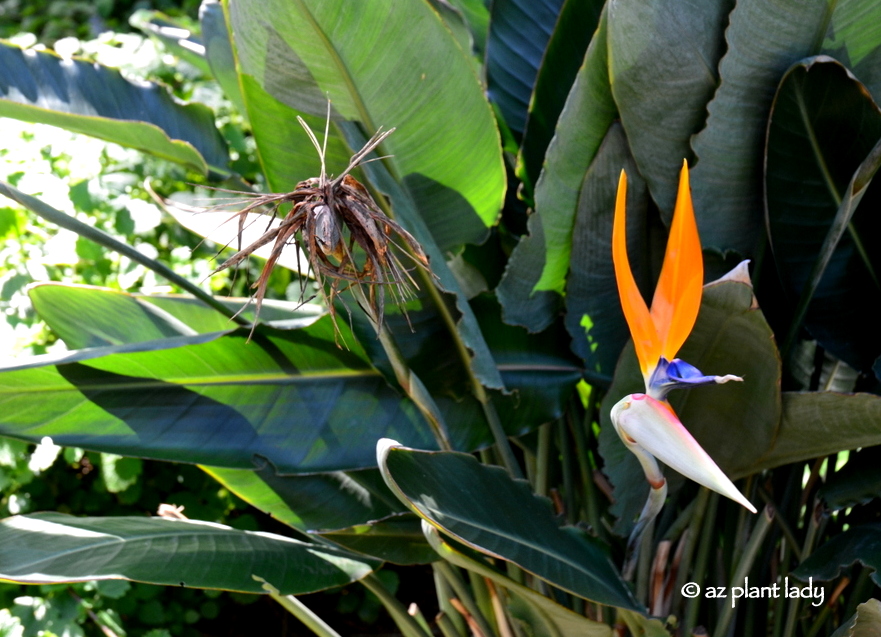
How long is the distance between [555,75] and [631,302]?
416 mm

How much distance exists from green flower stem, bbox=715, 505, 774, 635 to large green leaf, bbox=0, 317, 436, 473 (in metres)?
0.29

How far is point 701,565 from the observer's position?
31.3 inches

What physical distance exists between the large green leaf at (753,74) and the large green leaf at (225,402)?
0.35 m

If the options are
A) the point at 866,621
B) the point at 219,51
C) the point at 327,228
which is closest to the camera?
the point at 327,228

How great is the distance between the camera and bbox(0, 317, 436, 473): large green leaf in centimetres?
76

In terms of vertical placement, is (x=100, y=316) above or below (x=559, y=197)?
below

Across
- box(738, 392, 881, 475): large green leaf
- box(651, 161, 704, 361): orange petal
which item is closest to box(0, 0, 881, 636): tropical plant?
box(738, 392, 881, 475): large green leaf

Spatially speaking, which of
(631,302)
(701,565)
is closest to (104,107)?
(631,302)

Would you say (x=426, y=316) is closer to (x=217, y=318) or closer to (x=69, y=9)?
(x=217, y=318)

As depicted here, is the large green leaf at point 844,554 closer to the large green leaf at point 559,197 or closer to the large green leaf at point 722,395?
the large green leaf at point 722,395

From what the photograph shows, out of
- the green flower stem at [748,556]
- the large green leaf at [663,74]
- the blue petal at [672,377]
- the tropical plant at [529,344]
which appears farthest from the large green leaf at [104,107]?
the green flower stem at [748,556]

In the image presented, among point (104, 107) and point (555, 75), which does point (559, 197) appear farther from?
point (104, 107)

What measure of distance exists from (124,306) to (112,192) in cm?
39

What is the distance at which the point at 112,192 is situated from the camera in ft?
4.08
